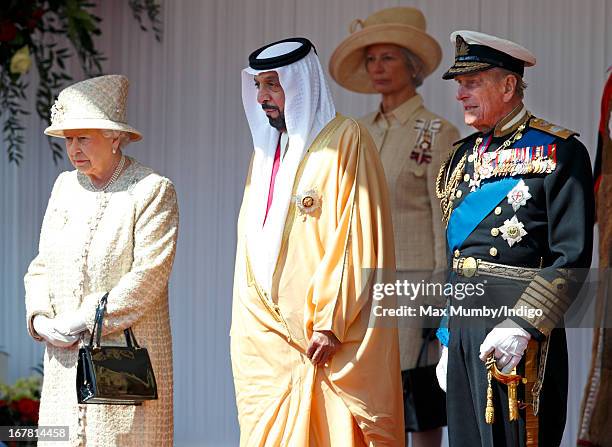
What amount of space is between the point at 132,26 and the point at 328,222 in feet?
10.6

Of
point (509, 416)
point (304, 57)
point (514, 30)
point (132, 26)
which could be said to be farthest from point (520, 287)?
point (132, 26)

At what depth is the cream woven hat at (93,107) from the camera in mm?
5730

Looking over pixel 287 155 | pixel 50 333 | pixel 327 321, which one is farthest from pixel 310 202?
pixel 50 333

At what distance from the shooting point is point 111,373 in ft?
17.7

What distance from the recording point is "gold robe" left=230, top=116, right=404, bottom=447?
517cm

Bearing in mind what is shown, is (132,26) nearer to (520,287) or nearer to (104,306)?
(104,306)

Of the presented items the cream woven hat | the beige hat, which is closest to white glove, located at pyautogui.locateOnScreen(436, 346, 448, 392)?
the cream woven hat

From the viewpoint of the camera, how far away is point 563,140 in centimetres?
497

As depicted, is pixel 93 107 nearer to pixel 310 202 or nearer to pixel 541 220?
pixel 310 202

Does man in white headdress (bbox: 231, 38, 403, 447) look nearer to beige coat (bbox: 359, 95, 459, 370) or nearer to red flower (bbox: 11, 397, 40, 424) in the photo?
beige coat (bbox: 359, 95, 459, 370)

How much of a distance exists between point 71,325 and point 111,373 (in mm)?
271

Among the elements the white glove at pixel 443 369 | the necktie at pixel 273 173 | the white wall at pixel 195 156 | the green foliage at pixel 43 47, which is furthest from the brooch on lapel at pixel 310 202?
the green foliage at pixel 43 47

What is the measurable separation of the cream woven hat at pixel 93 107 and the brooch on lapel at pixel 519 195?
1.69 meters

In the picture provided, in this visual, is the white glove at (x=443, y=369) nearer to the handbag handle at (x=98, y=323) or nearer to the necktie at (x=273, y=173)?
the necktie at (x=273, y=173)
